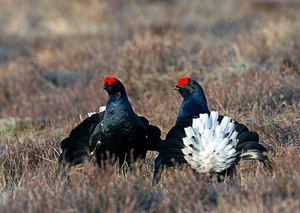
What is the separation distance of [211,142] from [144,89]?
11.6 ft

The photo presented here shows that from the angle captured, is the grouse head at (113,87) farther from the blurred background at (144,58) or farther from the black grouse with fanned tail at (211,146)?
the blurred background at (144,58)

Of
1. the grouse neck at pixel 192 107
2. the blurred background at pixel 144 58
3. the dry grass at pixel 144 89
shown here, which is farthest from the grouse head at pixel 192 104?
the blurred background at pixel 144 58

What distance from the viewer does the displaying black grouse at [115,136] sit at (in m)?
3.66

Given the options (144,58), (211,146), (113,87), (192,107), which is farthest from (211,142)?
(144,58)

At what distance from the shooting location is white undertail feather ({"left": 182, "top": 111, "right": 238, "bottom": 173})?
3.16 m

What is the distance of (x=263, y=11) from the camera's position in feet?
44.2

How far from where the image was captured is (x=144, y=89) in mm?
6648

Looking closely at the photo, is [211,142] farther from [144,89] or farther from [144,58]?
[144,58]

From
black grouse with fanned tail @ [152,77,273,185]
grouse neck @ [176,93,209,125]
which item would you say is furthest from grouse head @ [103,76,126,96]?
black grouse with fanned tail @ [152,77,273,185]

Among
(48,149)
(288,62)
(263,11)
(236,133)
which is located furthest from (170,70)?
(263,11)

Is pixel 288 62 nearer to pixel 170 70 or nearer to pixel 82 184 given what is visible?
pixel 170 70

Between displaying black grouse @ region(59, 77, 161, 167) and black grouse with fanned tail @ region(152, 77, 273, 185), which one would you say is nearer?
black grouse with fanned tail @ region(152, 77, 273, 185)

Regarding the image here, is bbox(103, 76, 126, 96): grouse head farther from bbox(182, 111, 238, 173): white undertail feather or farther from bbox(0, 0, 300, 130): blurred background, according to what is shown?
bbox(0, 0, 300, 130): blurred background

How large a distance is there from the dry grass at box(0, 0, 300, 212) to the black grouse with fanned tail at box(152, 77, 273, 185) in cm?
10
